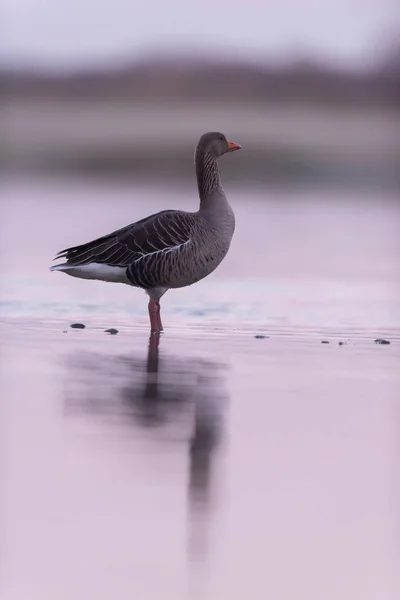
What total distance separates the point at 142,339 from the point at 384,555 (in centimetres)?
507

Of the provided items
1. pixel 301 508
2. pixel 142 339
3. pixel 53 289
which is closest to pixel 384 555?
pixel 301 508

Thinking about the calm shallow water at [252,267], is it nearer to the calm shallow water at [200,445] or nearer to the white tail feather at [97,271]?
the calm shallow water at [200,445]

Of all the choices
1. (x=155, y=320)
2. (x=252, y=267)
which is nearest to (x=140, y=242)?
(x=155, y=320)

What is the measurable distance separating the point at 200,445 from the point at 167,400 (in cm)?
109

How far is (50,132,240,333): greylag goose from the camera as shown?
1119 cm

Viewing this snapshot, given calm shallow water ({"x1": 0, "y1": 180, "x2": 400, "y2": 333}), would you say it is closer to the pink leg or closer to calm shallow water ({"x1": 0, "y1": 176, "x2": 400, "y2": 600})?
calm shallow water ({"x1": 0, "y1": 176, "x2": 400, "y2": 600})

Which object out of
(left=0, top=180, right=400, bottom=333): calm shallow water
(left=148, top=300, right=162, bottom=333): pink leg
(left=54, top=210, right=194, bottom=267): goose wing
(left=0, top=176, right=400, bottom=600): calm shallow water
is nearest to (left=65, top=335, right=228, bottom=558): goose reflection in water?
(left=0, top=176, right=400, bottom=600): calm shallow water

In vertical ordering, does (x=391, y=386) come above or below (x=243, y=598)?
above

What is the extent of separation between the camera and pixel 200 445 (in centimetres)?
707

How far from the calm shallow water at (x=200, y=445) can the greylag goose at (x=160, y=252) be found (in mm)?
360

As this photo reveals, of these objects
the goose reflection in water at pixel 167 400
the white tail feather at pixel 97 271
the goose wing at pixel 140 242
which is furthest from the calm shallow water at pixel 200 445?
the goose wing at pixel 140 242

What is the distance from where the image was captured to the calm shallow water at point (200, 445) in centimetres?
543

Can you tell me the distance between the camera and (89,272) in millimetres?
11453

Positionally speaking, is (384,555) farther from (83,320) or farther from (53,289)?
(53,289)
